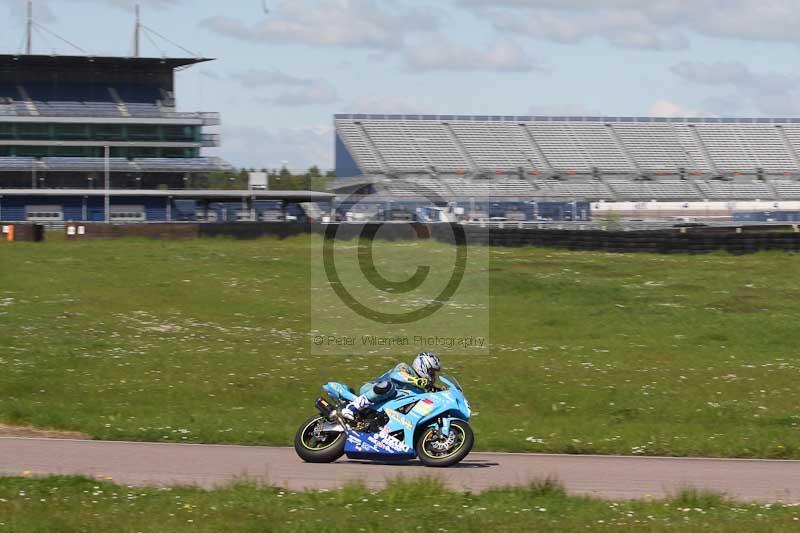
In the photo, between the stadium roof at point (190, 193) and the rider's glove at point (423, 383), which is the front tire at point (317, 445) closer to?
the rider's glove at point (423, 383)

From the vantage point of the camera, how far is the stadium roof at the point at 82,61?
78.6 m

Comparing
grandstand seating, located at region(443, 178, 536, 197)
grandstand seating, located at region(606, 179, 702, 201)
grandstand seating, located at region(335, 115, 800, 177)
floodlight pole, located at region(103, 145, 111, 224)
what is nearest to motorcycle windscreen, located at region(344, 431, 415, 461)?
grandstand seating, located at region(443, 178, 536, 197)

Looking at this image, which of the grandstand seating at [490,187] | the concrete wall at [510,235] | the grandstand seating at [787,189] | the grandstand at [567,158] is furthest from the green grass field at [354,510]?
the grandstand seating at [787,189]

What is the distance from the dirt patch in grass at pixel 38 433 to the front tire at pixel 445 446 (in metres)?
4.30

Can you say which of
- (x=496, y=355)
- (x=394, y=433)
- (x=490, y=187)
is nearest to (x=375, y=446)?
(x=394, y=433)

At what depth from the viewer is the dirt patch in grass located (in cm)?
1298

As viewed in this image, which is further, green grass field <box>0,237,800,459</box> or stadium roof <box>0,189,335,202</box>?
stadium roof <box>0,189,335,202</box>

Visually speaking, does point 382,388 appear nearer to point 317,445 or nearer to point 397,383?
point 397,383

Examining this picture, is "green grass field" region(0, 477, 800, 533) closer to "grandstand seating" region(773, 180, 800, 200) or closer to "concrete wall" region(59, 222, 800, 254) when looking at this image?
"concrete wall" region(59, 222, 800, 254)

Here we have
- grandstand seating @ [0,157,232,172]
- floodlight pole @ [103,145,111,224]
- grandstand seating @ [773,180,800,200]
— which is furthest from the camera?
grandstand seating @ [773,180,800,200]

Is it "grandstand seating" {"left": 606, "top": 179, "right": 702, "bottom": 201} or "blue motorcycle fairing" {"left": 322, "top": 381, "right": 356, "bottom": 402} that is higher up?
"grandstand seating" {"left": 606, "top": 179, "right": 702, "bottom": 201}

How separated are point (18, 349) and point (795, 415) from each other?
41.8ft

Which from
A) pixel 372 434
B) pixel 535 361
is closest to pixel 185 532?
pixel 372 434

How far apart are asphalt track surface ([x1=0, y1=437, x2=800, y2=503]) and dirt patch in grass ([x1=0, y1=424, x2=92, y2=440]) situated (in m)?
0.46
